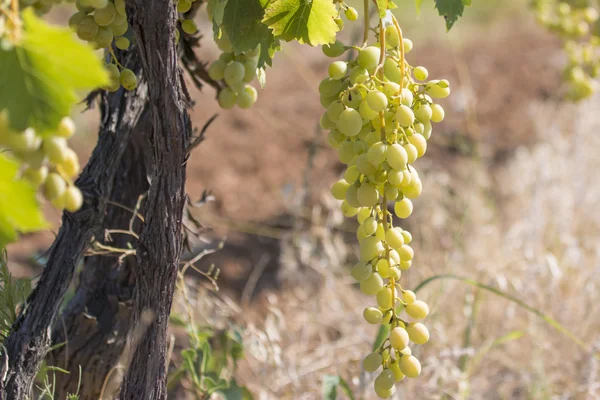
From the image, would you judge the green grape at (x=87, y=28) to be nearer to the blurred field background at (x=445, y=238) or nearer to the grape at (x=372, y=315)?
the grape at (x=372, y=315)

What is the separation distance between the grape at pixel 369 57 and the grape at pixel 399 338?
0.39m

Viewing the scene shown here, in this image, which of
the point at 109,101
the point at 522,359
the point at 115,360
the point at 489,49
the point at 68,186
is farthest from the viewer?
the point at 489,49

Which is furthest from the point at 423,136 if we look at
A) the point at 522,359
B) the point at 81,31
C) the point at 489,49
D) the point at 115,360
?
the point at 489,49

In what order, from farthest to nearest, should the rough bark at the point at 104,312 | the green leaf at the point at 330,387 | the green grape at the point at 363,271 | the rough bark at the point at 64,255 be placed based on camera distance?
1. the green leaf at the point at 330,387
2. the rough bark at the point at 104,312
3. the rough bark at the point at 64,255
4. the green grape at the point at 363,271

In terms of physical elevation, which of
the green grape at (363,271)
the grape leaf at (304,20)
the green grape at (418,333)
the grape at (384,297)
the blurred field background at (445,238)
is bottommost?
the green grape at (418,333)

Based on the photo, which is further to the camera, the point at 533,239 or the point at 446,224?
the point at 446,224

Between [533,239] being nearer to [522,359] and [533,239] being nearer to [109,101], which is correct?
[522,359]

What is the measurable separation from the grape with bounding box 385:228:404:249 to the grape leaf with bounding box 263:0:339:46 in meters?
0.30

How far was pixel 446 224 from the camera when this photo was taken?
3189 millimetres

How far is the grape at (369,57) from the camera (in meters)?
0.94

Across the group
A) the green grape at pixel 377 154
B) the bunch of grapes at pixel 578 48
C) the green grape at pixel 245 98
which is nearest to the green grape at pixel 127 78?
the green grape at pixel 245 98

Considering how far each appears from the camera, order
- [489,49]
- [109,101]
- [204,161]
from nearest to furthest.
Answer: [109,101] < [204,161] < [489,49]

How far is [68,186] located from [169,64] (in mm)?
264

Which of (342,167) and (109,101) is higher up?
(342,167)
